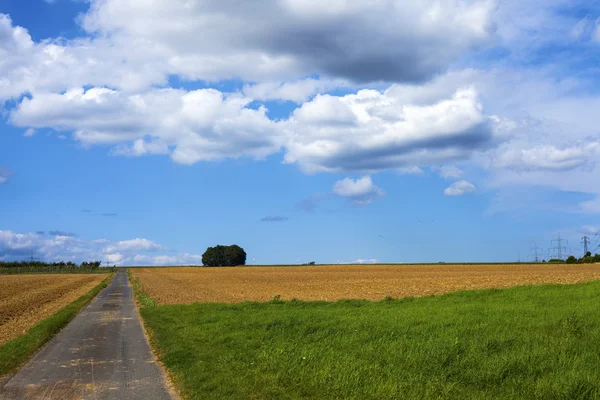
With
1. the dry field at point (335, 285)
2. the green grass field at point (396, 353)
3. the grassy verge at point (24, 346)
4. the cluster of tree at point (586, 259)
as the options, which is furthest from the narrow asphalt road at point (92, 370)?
the cluster of tree at point (586, 259)

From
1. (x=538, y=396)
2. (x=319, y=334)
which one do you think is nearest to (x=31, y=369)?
(x=319, y=334)

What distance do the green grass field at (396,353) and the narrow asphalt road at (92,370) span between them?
28.5 inches

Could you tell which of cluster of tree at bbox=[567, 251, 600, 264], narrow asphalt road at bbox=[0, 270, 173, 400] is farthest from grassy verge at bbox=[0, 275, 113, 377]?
cluster of tree at bbox=[567, 251, 600, 264]

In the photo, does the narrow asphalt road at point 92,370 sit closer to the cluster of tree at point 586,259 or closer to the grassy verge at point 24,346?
the grassy verge at point 24,346

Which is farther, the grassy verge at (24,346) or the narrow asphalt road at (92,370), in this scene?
the grassy verge at (24,346)

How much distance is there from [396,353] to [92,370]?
884 centimetres

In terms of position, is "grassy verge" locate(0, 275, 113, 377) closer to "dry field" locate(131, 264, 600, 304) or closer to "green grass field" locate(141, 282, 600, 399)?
"green grass field" locate(141, 282, 600, 399)

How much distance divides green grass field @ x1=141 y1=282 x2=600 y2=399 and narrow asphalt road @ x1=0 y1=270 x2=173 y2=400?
723mm

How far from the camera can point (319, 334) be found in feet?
61.6

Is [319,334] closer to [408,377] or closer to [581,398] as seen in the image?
[408,377]

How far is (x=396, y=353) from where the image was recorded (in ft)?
49.5

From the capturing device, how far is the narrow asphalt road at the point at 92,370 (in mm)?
12242

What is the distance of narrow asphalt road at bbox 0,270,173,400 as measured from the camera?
12.2 meters

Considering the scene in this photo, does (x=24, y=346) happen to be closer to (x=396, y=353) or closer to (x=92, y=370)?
(x=92, y=370)
